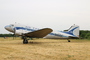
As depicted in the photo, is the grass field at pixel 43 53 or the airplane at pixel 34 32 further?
the airplane at pixel 34 32

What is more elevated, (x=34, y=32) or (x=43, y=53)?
(x=34, y=32)

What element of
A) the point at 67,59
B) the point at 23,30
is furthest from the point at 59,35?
the point at 67,59

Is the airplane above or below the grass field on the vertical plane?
above

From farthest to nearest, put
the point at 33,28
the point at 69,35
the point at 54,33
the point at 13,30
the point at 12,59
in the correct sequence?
the point at 69,35 → the point at 54,33 → the point at 33,28 → the point at 13,30 → the point at 12,59

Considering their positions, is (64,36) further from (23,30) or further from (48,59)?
(48,59)

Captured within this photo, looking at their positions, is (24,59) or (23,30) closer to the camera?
(24,59)

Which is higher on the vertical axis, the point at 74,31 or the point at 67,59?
the point at 74,31

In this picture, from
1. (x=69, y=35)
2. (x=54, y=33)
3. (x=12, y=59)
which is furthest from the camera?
(x=69, y=35)

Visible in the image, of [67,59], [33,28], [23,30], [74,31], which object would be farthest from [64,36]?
[67,59]

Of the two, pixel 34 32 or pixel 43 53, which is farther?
pixel 34 32

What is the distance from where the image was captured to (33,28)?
24.1 meters

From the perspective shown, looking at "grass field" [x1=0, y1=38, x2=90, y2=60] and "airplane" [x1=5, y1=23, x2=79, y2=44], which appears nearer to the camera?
"grass field" [x1=0, y1=38, x2=90, y2=60]

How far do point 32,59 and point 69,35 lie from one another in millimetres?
21568

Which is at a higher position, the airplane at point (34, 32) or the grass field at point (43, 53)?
the airplane at point (34, 32)
